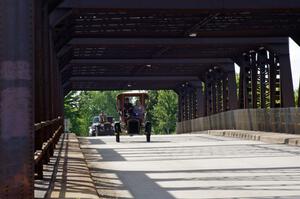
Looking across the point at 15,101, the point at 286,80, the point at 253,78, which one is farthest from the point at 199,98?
the point at 15,101

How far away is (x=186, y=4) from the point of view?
21.5 metres

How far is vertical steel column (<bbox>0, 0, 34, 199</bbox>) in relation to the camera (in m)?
5.23

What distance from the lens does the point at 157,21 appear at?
26.7m

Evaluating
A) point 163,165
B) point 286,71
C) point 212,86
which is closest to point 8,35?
point 163,165

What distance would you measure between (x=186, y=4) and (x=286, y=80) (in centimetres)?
1181

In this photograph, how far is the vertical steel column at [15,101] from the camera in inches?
206

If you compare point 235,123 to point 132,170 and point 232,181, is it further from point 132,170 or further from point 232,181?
point 232,181

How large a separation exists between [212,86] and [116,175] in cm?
3944

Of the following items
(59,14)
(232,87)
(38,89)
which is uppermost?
(59,14)

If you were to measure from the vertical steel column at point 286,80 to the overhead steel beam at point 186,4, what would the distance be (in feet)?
33.1

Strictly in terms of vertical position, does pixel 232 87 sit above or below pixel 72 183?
above

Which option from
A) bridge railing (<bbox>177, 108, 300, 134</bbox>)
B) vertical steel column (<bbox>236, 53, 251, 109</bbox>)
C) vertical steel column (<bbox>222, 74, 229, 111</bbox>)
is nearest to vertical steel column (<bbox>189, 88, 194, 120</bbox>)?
vertical steel column (<bbox>222, 74, 229, 111</bbox>)

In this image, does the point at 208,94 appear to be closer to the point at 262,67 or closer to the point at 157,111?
the point at 262,67

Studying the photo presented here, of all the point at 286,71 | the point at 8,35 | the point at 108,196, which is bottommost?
the point at 108,196
